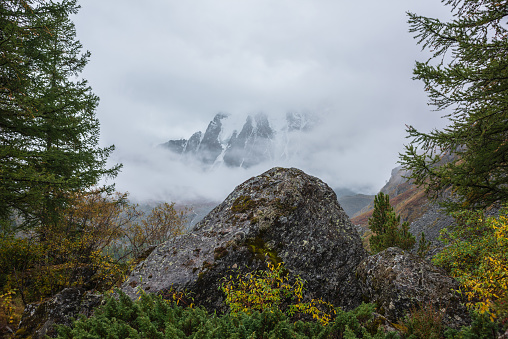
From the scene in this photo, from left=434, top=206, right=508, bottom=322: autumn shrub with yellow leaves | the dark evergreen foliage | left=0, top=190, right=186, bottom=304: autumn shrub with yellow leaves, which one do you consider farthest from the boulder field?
left=0, top=190, right=186, bottom=304: autumn shrub with yellow leaves

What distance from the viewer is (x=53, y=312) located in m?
6.59

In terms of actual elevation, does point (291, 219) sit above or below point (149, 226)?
below

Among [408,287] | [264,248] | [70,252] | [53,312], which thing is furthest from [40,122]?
[408,287]

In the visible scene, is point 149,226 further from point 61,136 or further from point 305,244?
point 305,244

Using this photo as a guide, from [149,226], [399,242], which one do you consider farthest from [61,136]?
[399,242]

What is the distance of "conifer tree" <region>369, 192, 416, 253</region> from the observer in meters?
12.3

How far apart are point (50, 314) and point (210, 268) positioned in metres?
4.52

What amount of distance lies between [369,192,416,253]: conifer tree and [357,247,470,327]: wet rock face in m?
5.89

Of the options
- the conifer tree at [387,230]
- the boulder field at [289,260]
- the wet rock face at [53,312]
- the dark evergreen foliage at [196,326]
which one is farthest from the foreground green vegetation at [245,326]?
the conifer tree at [387,230]

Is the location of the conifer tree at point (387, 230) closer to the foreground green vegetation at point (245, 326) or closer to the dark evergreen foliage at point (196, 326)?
the foreground green vegetation at point (245, 326)

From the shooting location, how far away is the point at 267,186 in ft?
30.7

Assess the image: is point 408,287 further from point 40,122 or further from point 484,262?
point 40,122

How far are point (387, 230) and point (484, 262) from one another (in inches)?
335

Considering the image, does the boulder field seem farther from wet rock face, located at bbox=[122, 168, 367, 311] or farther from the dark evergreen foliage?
the dark evergreen foliage
